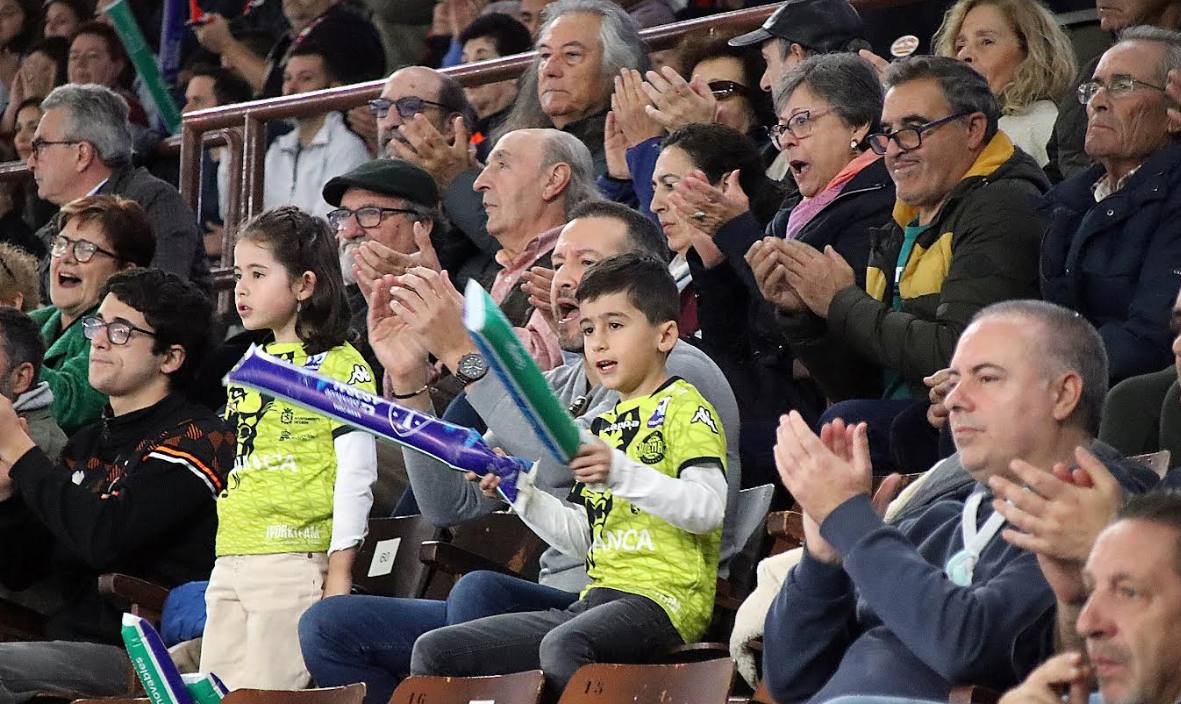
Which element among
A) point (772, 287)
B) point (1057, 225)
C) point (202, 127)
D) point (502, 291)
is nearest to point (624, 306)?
point (772, 287)

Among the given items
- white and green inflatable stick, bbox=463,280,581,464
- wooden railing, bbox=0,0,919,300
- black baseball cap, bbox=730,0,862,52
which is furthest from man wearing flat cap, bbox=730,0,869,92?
white and green inflatable stick, bbox=463,280,581,464

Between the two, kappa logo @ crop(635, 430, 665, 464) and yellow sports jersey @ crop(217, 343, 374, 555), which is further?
yellow sports jersey @ crop(217, 343, 374, 555)

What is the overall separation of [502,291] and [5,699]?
1.71 m

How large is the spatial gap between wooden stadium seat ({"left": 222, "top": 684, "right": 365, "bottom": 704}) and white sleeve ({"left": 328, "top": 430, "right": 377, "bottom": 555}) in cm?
49

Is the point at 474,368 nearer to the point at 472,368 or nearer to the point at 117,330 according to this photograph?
the point at 472,368

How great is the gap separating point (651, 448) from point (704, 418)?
0.12 metres

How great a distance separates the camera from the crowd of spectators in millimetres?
3123

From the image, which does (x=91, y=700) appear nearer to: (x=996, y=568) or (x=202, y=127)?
(x=996, y=568)

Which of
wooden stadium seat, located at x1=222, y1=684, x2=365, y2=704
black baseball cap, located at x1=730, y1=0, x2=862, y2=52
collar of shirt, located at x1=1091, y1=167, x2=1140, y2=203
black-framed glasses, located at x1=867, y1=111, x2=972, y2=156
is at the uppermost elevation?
black baseball cap, located at x1=730, y1=0, x2=862, y2=52

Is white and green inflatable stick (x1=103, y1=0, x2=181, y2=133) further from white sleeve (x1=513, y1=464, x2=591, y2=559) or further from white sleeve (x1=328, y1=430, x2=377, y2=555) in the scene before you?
white sleeve (x1=513, y1=464, x2=591, y2=559)

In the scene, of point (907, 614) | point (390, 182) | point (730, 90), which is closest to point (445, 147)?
point (390, 182)

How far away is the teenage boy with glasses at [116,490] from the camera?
4.90 metres

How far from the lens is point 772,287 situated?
4.72 metres

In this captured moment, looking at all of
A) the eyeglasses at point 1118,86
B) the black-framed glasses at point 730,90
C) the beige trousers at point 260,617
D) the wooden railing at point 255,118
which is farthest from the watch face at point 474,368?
the wooden railing at point 255,118
